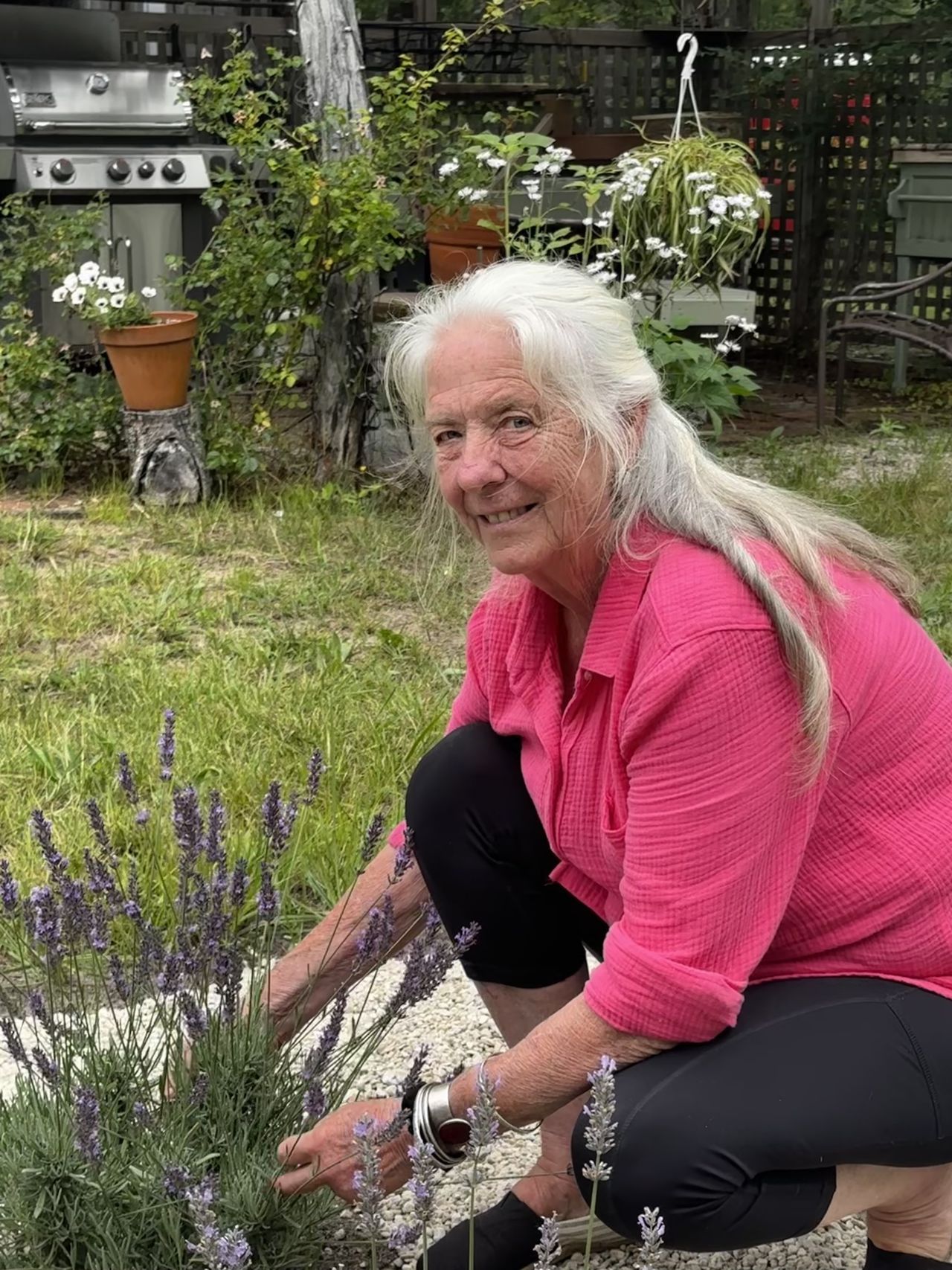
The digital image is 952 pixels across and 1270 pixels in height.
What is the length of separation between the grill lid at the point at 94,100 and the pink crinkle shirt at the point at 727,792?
5.25 m

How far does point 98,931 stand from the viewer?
5.89ft

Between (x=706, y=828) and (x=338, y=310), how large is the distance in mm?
4670

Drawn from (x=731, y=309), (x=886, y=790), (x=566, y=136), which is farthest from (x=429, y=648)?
(x=566, y=136)

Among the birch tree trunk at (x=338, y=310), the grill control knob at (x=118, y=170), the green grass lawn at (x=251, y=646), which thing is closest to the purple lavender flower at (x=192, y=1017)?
the green grass lawn at (x=251, y=646)

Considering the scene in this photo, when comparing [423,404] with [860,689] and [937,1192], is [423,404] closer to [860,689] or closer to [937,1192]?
[860,689]

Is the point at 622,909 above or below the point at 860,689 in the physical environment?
below

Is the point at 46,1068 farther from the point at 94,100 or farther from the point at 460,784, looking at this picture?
the point at 94,100

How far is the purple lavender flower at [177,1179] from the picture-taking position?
5.29ft

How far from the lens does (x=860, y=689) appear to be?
5.61 ft

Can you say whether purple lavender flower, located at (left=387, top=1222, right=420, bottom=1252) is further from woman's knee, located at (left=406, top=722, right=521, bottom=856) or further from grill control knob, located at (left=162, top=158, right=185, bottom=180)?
grill control knob, located at (left=162, top=158, right=185, bottom=180)

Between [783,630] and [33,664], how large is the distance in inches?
121

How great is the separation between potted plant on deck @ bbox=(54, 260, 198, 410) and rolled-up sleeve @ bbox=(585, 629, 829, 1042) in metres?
4.37

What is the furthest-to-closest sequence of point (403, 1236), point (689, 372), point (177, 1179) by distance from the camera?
point (689, 372) → point (177, 1179) → point (403, 1236)

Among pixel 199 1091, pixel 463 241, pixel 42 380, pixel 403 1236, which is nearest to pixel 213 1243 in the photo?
pixel 403 1236
